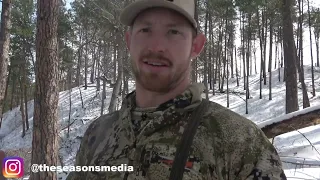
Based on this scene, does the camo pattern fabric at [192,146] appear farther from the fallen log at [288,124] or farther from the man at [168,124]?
the fallen log at [288,124]

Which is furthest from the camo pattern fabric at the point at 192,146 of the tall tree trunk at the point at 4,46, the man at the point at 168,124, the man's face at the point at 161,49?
the tall tree trunk at the point at 4,46

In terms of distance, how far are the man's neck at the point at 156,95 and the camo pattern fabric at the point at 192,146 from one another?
0.04 metres

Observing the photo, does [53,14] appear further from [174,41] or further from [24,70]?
[24,70]

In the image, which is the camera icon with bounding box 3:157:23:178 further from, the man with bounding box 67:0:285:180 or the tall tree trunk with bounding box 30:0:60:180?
the man with bounding box 67:0:285:180

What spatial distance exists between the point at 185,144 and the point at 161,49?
0.46m

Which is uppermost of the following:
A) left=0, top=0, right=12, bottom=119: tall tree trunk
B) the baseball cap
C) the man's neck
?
left=0, top=0, right=12, bottom=119: tall tree trunk

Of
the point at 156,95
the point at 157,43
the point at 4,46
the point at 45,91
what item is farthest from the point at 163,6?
the point at 4,46

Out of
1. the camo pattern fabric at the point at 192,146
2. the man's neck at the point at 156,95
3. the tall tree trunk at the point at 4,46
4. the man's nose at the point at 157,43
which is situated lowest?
the camo pattern fabric at the point at 192,146

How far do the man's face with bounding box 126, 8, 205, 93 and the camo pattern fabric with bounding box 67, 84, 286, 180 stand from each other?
11 centimetres

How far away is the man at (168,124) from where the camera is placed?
1.34 meters

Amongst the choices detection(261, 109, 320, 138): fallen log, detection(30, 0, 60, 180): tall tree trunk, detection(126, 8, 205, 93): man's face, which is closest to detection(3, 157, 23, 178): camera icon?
detection(30, 0, 60, 180): tall tree trunk

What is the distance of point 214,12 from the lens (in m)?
30.4

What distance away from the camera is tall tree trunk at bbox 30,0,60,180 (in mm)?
6066

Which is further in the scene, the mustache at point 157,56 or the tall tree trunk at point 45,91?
the tall tree trunk at point 45,91
